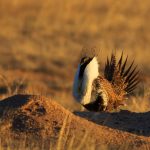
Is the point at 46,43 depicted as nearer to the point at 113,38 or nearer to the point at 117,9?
the point at 113,38

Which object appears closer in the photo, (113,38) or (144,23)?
(113,38)

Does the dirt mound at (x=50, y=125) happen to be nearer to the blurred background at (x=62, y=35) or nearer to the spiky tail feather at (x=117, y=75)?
the spiky tail feather at (x=117, y=75)

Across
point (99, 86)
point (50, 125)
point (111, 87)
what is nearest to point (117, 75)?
point (111, 87)

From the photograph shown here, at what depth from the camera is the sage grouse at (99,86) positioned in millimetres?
7672

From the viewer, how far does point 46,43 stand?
18969 mm

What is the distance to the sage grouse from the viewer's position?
7672 millimetres

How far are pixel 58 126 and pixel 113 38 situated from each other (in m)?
13.1

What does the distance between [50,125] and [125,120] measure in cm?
106

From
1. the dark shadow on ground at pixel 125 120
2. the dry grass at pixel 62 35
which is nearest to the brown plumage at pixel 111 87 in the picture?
the dark shadow on ground at pixel 125 120

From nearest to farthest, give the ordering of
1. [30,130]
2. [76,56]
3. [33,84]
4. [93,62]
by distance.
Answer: [30,130] < [93,62] < [33,84] < [76,56]

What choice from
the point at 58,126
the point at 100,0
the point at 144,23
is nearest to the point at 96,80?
the point at 58,126

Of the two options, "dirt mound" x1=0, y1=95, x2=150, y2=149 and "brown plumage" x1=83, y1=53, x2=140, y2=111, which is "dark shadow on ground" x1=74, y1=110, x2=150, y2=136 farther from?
"dirt mound" x1=0, y1=95, x2=150, y2=149

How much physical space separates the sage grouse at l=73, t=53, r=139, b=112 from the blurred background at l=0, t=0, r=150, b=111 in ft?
17.1

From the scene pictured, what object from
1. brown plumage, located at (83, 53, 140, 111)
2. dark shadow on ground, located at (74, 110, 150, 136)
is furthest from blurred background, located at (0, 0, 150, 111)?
dark shadow on ground, located at (74, 110, 150, 136)
